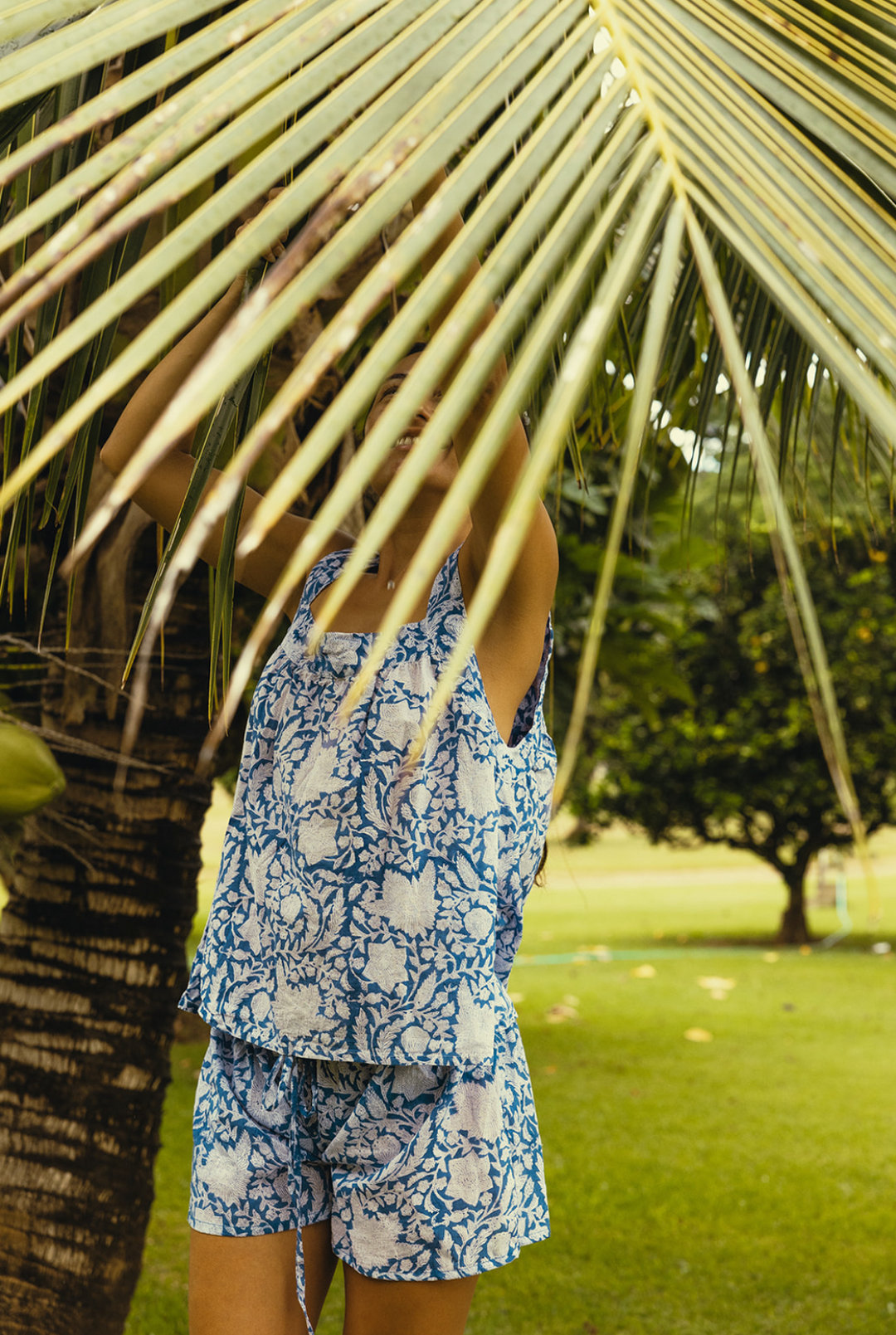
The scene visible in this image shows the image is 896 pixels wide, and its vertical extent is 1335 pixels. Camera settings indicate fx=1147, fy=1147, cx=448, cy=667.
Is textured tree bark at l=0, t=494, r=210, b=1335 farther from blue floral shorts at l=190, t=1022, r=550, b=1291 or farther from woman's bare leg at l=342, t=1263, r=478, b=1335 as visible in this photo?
woman's bare leg at l=342, t=1263, r=478, b=1335

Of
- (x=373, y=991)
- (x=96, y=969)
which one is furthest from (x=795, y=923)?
(x=373, y=991)

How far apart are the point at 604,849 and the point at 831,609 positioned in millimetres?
11416

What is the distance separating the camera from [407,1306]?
132 centimetres

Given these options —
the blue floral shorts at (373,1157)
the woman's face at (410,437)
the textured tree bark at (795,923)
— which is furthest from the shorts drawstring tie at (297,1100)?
the textured tree bark at (795,923)

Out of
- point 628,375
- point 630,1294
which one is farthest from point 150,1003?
point 630,1294

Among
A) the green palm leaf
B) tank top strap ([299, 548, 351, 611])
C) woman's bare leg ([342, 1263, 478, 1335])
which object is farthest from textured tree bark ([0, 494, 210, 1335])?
the green palm leaf

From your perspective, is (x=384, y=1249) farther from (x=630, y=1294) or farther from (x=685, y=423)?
(x=630, y=1294)

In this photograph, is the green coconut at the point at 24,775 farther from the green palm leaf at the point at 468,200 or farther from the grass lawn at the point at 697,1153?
the green palm leaf at the point at 468,200

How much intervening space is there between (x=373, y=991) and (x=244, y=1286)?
39 cm

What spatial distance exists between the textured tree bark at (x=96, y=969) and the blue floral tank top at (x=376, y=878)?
2.42 feet

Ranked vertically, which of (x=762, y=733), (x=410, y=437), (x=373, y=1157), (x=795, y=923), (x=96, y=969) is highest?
(x=762, y=733)

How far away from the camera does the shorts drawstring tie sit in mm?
1362

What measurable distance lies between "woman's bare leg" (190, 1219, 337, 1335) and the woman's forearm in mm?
972

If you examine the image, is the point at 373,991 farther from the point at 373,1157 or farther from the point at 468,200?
the point at 468,200
